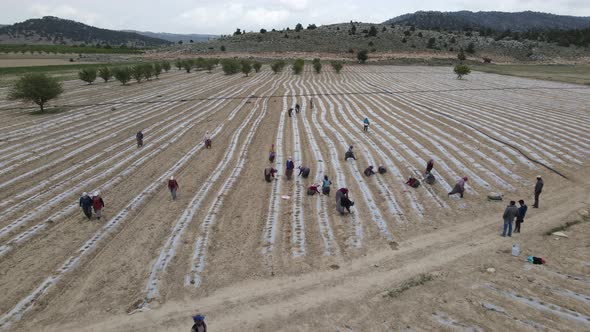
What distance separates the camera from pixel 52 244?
13688mm

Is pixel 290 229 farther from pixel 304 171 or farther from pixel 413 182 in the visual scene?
pixel 413 182

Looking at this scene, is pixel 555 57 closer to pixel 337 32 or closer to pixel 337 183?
pixel 337 32

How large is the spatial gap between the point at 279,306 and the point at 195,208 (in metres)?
7.74

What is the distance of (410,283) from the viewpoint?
10.9 metres

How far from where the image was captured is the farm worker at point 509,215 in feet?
43.4

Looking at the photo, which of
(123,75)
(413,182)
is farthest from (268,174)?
(123,75)

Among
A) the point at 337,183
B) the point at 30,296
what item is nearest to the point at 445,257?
the point at 337,183

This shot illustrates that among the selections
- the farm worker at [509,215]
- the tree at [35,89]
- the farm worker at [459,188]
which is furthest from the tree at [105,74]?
the farm worker at [509,215]

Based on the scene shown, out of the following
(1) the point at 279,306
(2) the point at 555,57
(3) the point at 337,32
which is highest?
(3) the point at 337,32

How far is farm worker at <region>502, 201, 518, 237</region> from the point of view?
13.2m

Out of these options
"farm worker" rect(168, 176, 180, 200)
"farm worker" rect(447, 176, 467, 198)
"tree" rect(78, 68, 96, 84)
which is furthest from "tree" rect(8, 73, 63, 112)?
"farm worker" rect(447, 176, 467, 198)

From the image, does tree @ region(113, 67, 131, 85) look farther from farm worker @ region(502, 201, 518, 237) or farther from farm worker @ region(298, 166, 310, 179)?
farm worker @ region(502, 201, 518, 237)

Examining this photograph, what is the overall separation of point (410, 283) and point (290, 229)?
4.98m

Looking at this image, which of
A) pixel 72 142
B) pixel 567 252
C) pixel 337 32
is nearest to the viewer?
pixel 567 252
